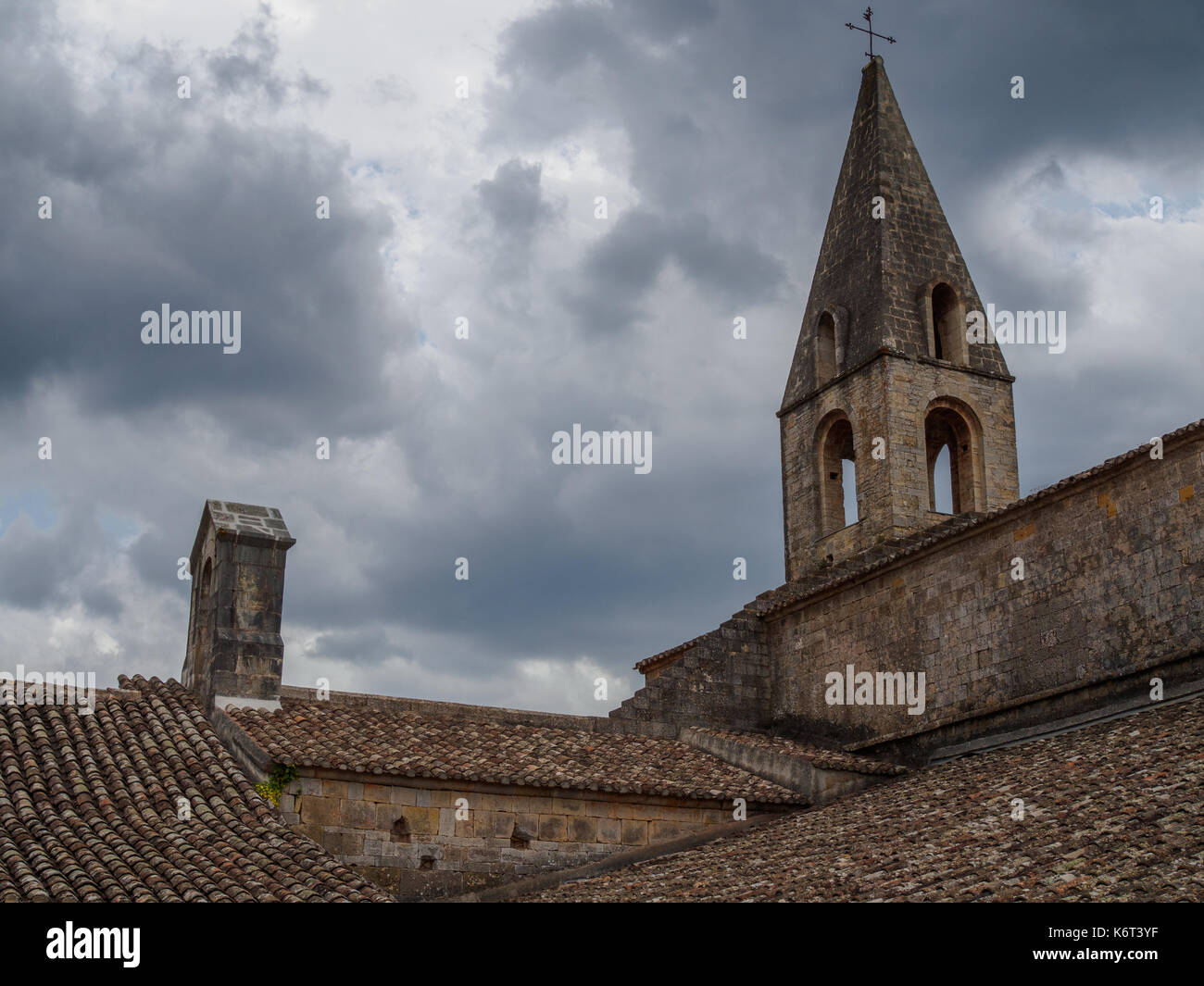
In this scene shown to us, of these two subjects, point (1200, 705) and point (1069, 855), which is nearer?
point (1069, 855)

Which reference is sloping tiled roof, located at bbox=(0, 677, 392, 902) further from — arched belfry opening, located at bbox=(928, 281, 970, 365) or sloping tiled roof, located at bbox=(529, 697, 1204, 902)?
arched belfry opening, located at bbox=(928, 281, 970, 365)

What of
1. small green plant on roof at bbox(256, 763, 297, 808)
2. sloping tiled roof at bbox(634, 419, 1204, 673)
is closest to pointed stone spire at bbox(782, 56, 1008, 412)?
sloping tiled roof at bbox(634, 419, 1204, 673)

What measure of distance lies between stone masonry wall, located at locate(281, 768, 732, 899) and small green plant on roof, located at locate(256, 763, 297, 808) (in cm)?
10

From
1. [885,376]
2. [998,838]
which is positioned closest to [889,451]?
[885,376]

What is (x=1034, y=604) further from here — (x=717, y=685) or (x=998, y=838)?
(x=717, y=685)

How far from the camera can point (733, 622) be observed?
21.2 metres

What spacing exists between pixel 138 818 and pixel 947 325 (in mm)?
16428

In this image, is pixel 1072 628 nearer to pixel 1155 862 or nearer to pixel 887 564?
pixel 887 564

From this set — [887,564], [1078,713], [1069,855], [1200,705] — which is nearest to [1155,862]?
[1069,855]

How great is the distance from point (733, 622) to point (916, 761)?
4396mm

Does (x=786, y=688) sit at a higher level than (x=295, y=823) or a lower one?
higher

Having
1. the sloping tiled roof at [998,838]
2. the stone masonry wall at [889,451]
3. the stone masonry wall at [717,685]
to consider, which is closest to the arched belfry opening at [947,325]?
the stone masonry wall at [889,451]

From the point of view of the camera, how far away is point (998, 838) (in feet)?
38.2
